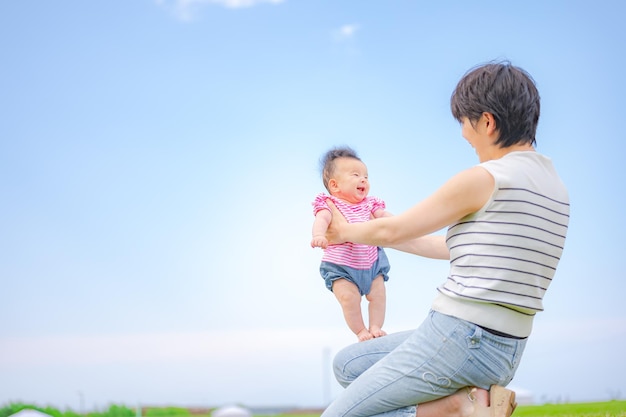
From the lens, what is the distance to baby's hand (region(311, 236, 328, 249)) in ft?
11.1

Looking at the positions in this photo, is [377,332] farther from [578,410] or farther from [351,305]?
[578,410]

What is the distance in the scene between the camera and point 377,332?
402 centimetres

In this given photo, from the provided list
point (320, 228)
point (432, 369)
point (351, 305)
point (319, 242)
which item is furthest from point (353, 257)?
point (432, 369)

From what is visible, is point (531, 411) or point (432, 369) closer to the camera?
point (432, 369)

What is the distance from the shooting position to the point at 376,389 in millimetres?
2852

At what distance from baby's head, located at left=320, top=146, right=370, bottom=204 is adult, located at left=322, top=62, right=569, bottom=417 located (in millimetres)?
1274

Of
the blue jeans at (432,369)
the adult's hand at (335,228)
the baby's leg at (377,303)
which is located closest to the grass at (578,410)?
the baby's leg at (377,303)

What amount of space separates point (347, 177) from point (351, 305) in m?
0.76

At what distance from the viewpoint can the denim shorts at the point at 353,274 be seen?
4.10 m

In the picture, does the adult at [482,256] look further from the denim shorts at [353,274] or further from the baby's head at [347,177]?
the baby's head at [347,177]

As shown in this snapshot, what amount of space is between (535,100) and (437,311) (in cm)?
92

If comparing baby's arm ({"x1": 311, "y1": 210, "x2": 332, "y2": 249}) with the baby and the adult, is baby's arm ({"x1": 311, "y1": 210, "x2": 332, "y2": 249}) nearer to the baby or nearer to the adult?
the baby

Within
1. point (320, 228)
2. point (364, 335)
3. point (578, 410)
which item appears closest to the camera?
point (320, 228)

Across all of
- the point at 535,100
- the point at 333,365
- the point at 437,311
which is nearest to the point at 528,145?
the point at 535,100
